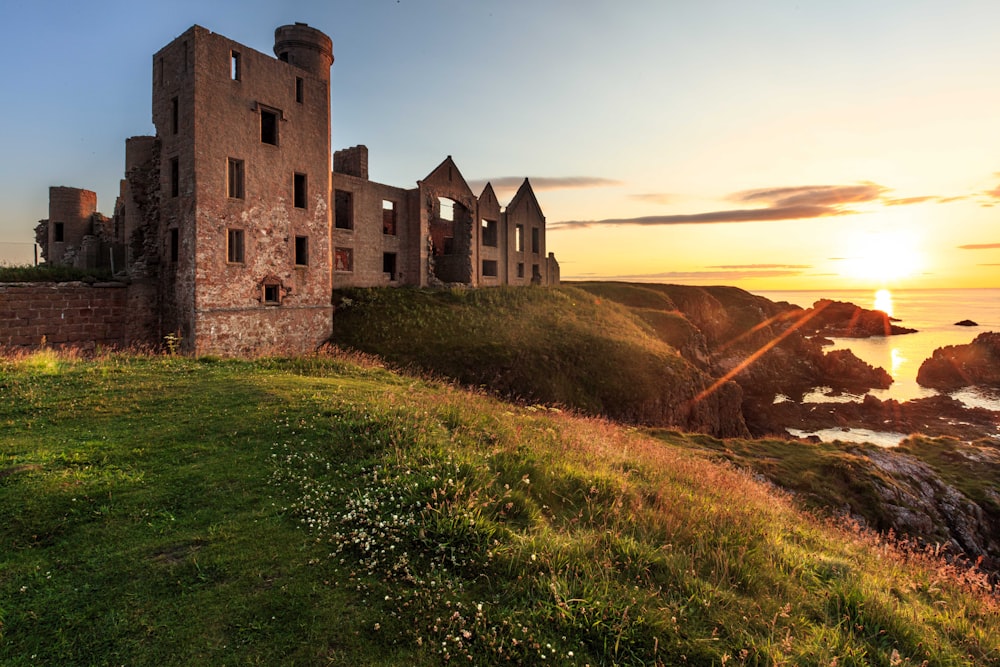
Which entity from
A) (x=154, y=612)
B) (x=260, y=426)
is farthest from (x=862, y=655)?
(x=260, y=426)

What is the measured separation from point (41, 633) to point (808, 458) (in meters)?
22.6

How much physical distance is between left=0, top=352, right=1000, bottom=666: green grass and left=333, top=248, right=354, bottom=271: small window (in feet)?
82.3

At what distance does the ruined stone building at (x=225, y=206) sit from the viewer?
69.8 feet

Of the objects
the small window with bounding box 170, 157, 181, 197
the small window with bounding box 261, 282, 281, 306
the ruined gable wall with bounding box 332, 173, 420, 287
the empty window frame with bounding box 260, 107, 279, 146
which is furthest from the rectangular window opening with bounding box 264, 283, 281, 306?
the ruined gable wall with bounding box 332, 173, 420, 287

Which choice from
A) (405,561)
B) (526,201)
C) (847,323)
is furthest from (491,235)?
(847,323)

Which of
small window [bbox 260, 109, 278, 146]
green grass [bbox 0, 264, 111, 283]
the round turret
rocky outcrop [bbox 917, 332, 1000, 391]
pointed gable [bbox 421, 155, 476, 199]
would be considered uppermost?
the round turret

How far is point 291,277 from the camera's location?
25.1 meters

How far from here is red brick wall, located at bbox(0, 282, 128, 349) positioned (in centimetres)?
1873

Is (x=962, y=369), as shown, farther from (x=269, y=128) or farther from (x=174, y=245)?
(x=174, y=245)

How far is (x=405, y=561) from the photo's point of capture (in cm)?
479

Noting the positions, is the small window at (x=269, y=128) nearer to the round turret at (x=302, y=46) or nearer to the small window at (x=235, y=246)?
the round turret at (x=302, y=46)

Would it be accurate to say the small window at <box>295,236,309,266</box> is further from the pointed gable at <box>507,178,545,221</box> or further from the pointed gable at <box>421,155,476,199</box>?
the pointed gable at <box>507,178,545,221</box>

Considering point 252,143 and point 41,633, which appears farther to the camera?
point 252,143

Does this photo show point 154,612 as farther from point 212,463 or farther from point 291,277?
point 291,277
